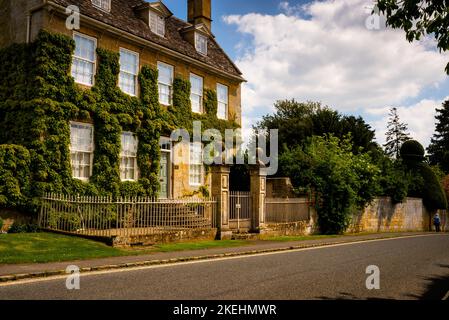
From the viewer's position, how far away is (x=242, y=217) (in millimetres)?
19594

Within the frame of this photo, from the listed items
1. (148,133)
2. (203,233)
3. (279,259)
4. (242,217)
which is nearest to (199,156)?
(148,133)

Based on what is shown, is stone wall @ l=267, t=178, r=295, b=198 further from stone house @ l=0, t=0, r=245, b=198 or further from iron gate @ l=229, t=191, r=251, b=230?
iron gate @ l=229, t=191, r=251, b=230

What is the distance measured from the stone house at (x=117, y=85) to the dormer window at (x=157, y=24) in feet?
0.17

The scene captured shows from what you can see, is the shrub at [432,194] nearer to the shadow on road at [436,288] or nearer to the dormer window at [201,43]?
the dormer window at [201,43]

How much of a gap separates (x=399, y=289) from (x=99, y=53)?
15.4 m

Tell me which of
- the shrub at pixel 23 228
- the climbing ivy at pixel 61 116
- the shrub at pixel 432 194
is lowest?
the shrub at pixel 23 228

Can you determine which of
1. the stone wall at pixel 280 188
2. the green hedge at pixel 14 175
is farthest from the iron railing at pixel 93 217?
the stone wall at pixel 280 188

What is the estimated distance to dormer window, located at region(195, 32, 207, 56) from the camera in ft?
83.4

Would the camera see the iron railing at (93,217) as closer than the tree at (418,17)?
No

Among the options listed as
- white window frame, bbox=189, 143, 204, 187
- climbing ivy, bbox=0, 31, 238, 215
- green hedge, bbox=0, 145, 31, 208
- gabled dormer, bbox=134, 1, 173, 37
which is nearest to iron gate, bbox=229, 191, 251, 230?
climbing ivy, bbox=0, 31, 238, 215

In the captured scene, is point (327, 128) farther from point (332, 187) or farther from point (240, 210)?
→ point (240, 210)

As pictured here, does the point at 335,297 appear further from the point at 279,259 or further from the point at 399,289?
the point at 279,259

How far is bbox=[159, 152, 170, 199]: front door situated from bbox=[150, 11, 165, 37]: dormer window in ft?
20.8

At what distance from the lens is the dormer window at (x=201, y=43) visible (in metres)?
25.4
